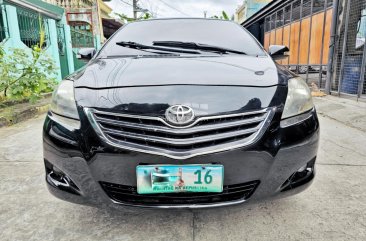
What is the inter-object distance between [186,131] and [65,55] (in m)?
8.98

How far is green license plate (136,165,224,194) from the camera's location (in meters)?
1.26

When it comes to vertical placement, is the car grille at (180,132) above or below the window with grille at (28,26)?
below

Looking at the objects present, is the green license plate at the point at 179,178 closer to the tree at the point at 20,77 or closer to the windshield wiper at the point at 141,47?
the windshield wiper at the point at 141,47

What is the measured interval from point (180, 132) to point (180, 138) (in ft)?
0.09

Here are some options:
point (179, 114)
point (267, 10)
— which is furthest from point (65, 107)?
point (267, 10)

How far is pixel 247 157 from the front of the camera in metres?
1.29

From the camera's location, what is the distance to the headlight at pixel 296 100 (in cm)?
142

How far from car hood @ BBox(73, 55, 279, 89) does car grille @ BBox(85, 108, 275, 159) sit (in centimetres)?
22

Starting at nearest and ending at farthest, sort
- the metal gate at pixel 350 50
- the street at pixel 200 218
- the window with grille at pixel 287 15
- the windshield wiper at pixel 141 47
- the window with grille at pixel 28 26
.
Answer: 1. the street at pixel 200 218
2. the windshield wiper at pixel 141 47
3. the metal gate at pixel 350 50
4. the window with grille at pixel 28 26
5. the window with grille at pixel 287 15

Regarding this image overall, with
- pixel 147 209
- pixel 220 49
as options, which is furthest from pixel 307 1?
pixel 147 209

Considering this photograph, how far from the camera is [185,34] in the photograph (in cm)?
236

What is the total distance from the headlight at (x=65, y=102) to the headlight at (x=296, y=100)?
1.03m

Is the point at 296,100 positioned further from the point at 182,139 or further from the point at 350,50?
the point at 350,50

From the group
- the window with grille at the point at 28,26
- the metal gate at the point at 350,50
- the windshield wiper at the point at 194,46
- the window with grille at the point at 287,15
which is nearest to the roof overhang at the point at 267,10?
the window with grille at the point at 287,15
